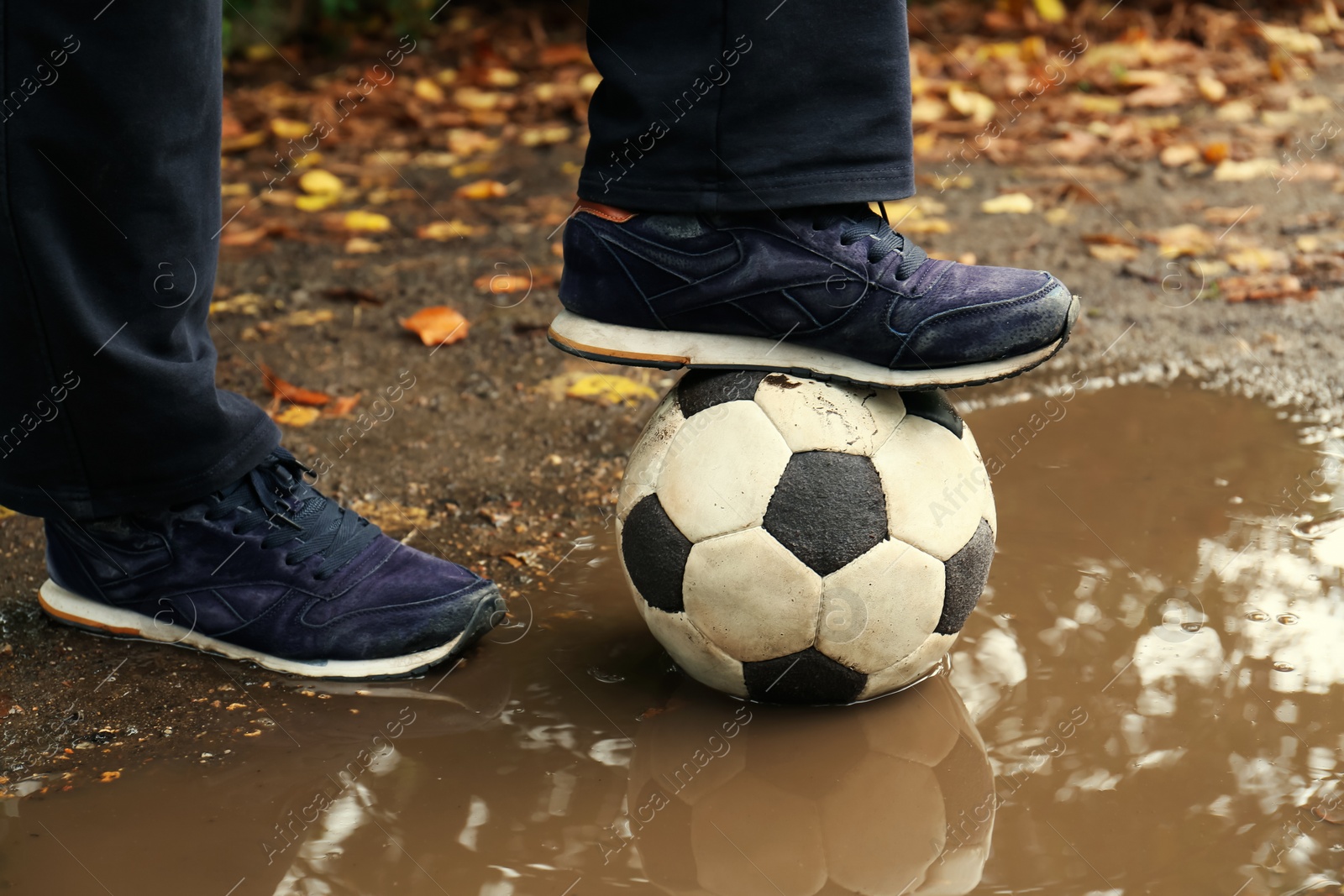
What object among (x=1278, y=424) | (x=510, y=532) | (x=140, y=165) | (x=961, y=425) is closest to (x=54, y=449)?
(x=140, y=165)

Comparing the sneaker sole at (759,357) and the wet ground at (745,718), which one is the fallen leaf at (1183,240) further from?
the sneaker sole at (759,357)

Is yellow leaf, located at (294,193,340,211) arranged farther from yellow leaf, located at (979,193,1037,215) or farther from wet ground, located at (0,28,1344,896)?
yellow leaf, located at (979,193,1037,215)

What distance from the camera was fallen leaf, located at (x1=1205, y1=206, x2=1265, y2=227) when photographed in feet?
13.8

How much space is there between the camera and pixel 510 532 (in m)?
2.71

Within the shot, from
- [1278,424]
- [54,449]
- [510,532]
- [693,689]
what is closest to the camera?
[54,449]

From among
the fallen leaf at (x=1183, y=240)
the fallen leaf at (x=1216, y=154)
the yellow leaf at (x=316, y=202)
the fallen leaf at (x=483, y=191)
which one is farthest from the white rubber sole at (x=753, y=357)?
the fallen leaf at (x=1216, y=154)

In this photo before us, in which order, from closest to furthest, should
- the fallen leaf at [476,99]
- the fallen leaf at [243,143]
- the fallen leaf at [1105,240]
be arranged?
the fallen leaf at [1105,240] → the fallen leaf at [243,143] → the fallen leaf at [476,99]

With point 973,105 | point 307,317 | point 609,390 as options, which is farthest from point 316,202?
point 973,105

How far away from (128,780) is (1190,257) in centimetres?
344

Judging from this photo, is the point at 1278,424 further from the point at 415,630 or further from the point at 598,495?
the point at 415,630

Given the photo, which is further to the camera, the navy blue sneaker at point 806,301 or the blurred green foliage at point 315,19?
the blurred green foliage at point 315,19

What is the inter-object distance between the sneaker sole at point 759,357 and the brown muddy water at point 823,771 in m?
0.53

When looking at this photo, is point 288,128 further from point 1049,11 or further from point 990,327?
point 990,327

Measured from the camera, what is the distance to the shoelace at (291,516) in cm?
222
